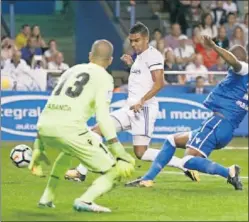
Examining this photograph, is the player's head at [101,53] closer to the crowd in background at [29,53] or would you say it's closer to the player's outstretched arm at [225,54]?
the player's outstretched arm at [225,54]

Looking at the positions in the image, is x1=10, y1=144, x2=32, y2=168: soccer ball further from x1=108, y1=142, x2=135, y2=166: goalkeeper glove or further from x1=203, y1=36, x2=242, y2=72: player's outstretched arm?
x1=203, y1=36, x2=242, y2=72: player's outstretched arm

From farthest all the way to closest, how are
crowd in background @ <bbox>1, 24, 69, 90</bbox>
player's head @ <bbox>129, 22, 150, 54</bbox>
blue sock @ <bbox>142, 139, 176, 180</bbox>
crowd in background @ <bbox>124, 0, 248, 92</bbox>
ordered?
crowd in background @ <bbox>124, 0, 248, 92</bbox>
crowd in background @ <bbox>1, 24, 69, 90</bbox>
player's head @ <bbox>129, 22, 150, 54</bbox>
blue sock @ <bbox>142, 139, 176, 180</bbox>

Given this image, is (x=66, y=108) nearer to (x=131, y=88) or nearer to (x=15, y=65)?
(x=131, y=88)

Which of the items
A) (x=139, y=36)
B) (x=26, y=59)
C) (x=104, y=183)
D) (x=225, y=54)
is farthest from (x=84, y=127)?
(x=26, y=59)

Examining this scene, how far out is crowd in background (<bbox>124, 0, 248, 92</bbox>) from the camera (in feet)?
81.3

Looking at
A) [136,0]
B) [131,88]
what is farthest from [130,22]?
[131,88]

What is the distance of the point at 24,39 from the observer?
2609 centimetres

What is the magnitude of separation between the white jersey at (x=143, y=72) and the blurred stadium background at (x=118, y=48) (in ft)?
7.23

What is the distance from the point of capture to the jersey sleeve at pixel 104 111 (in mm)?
11484

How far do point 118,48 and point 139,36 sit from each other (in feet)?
45.8

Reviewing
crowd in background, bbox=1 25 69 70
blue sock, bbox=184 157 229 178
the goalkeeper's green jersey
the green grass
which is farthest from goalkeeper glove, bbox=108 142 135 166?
crowd in background, bbox=1 25 69 70

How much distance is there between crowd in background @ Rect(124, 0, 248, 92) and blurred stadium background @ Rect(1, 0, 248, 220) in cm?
2

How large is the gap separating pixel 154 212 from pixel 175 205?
2.47 feet

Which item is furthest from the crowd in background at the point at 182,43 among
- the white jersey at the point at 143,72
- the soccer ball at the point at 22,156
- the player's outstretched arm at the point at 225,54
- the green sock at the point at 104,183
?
the green sock at the point at 104,183
